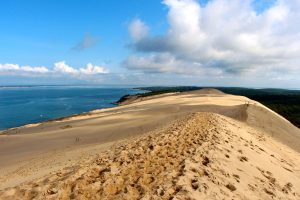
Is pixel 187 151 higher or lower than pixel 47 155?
higher

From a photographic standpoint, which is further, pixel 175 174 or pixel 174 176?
pixel 175 174

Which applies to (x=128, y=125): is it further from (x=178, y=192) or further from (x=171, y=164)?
(x=178, y=192)

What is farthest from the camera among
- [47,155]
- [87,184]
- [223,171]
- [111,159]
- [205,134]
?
[47,155]

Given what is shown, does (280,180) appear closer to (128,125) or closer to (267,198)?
(267,198)

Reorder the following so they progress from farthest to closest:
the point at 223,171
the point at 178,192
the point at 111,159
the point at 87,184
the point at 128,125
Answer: the point at 128,125 → the point at 111,159 → the point at 223,171 → the point at 87,184 → the point at 178,192

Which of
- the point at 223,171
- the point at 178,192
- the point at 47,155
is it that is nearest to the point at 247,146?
the point at 223,171

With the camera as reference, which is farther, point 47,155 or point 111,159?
point 47,155

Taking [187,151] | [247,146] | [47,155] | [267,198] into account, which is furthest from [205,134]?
[47,155]
